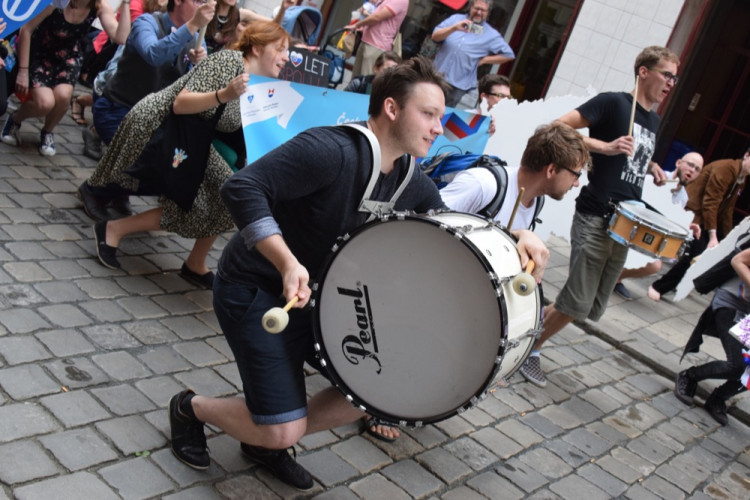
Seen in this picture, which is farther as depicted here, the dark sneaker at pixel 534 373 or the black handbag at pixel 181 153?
the dark sneaker at pixel 534 373

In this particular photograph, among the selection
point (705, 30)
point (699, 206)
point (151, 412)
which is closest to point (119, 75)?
point (151, 412)

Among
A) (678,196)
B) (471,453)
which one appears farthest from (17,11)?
(678,196)

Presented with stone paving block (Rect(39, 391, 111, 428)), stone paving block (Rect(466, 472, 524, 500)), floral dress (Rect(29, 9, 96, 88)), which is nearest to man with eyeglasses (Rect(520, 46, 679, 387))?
A: stone paving block (Rect(466, 472, 524, 500))

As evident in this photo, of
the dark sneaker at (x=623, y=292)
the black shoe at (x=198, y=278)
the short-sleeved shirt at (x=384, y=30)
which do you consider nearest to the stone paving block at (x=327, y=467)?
the black shoe at (x=198, y=278)

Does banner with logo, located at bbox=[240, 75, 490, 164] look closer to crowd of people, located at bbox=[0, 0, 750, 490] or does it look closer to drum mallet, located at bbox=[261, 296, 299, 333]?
crowd of people, located at bbox=[0, 0, 750, 490]

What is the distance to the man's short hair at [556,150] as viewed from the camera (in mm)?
4551

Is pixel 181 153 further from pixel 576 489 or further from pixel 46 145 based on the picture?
pixel 576 489

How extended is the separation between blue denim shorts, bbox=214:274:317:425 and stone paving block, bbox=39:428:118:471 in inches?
25.4

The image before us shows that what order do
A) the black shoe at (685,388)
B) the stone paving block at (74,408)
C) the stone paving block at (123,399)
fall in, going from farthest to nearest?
the black shoe at (685,388) → the stone paving block at (123,399) → the stone paving block at (74,408)

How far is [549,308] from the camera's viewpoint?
608cm

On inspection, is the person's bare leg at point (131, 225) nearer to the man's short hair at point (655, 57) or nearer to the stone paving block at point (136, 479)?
the stone paving block at point (136, 479)

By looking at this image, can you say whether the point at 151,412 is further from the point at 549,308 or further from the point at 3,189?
the point at 549,308

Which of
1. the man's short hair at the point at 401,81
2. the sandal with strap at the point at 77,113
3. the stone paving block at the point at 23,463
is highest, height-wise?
the man's short hair at the point at 401,81

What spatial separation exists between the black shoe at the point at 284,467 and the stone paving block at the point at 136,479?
1.42ft
